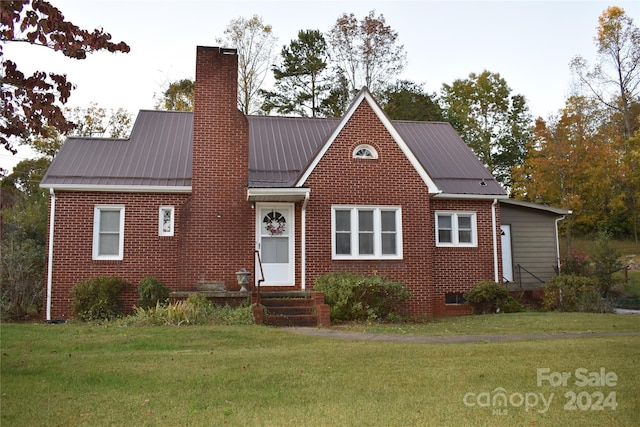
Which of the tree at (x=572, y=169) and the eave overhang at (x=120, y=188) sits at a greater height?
the tree at (x=572, y=169)

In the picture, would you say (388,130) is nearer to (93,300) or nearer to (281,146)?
(281,146)

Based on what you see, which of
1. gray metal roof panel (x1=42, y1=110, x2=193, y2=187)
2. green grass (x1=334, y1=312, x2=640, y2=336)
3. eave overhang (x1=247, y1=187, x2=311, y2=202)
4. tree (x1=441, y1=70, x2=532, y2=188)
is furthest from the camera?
tree (x1=441, y1=70, x2=532, y2=188)

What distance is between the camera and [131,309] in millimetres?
15430

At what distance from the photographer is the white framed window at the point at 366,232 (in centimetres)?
1575

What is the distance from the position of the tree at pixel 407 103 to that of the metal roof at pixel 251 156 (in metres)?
12.3

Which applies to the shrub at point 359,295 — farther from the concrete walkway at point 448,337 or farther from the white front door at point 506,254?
the white front door at point 506,254

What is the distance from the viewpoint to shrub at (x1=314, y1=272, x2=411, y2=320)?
44.3 feet

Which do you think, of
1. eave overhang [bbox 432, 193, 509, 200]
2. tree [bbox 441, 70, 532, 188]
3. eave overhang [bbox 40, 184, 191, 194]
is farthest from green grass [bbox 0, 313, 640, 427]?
tree [bbox 441, 70, 532, 188]

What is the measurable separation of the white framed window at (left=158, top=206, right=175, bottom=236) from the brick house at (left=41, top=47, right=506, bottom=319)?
0.10 feet

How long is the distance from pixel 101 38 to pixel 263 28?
89.7ft

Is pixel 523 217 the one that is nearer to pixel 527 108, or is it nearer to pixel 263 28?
pixel 263 28

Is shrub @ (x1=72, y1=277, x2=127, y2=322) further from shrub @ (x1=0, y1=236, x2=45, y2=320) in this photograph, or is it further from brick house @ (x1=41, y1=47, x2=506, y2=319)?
shrub @ (x1=0, y1=236, x2=45, y2=320)

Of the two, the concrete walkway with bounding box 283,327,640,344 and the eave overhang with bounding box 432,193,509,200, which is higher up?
A: the eave overhang with bounding box 432,193,509,200

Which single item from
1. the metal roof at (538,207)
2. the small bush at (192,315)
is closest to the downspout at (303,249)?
the small bush at (192,315)
